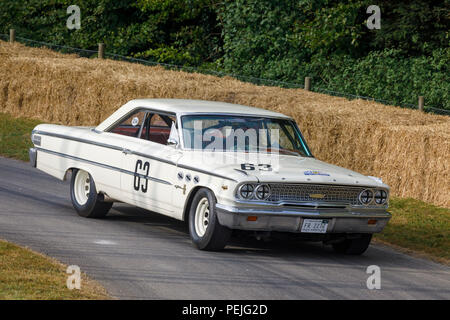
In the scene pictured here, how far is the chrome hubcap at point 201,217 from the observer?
32.7 ft

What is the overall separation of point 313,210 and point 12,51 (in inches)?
674

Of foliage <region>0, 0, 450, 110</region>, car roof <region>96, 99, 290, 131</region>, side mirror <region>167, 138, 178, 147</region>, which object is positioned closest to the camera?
side mirror <region>167, 138, 178, 147</region>

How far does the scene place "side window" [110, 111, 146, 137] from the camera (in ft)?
37.5

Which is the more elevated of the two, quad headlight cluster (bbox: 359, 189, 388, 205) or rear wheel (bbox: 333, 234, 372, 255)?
quad headlight cluster (bbox: 359, 189, 388, 205)

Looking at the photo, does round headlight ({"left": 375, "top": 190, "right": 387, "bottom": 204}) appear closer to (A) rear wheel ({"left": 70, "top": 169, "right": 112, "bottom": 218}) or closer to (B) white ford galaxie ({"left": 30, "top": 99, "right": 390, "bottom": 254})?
(B) white ford galaxie ({"left": 30, "top": 99, "right": 390, "bottom": 254})

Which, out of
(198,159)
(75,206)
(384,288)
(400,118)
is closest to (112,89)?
(400,118)

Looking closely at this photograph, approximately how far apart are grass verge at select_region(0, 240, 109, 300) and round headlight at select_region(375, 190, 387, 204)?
11.6ft

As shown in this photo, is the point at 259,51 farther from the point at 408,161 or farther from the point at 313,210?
the point at 313,210

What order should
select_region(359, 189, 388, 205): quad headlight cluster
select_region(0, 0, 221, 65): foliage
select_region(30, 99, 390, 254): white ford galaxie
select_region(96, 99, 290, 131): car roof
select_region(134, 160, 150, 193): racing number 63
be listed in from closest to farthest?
select_region(30, 99, 390, 254): white ford galaxie → select_region(359, 189, 388, 205): quad headlight cluster → select_region(134, 160, 150, 193): racing number 63 → select_region(96, 99, 290, 131): car roof → select_region(0, 0, 221, 65): foliage

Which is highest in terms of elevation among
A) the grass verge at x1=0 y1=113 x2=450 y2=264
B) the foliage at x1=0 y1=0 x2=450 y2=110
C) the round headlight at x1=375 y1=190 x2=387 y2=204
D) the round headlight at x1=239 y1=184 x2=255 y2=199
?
the foliage at x1=0 y1=0 x2=450 y2=110

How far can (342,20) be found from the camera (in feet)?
89.9

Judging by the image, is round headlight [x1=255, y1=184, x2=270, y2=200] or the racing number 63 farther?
the racing number 63

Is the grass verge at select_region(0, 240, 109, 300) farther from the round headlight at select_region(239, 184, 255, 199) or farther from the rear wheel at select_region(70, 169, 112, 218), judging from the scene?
the rear wheel at select_region(70, 169, 112, 218)

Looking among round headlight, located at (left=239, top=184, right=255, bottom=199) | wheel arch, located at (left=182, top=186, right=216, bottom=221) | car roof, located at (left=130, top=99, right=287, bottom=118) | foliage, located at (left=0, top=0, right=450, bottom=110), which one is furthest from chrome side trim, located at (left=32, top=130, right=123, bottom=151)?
foliage, located at (left=0, top=0, right=450, bottom=110)
